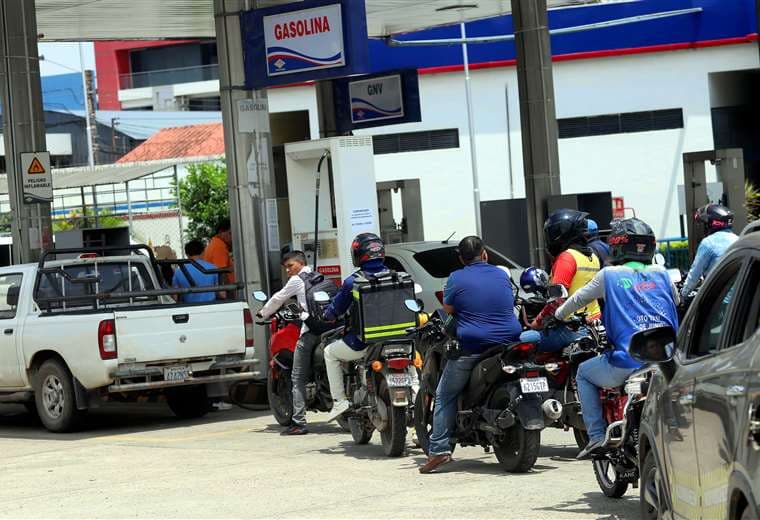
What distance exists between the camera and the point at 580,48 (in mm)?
45625

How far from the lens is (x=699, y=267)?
13.0 meters

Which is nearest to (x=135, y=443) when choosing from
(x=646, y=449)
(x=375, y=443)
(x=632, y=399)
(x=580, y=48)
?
(x=375, y=443)

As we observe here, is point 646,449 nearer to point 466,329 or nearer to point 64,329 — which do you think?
point 466,329

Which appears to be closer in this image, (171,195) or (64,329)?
(64,329)

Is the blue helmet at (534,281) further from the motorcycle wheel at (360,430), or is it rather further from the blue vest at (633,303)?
the motorcycle wheel at (360,430)

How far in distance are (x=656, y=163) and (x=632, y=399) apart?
126ft

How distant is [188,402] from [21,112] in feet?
20.3

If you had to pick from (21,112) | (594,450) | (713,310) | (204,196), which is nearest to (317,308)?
(594,450)

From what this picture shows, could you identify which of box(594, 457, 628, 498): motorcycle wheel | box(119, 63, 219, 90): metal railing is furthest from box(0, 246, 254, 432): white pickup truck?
box(119, 63, 219, 90): metal railing

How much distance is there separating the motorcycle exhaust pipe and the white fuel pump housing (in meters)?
7.53

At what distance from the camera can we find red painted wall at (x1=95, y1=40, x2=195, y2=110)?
285ft

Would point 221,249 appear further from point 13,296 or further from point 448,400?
point 448,400

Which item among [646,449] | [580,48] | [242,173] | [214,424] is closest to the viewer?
[646,449]

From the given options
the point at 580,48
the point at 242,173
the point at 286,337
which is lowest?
the point at 286,337
